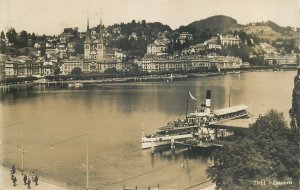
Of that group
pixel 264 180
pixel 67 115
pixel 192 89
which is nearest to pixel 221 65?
pixel 192 89

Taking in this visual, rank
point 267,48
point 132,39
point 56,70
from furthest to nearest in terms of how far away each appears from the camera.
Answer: point 56,70 → point 132,39 → point 267,48

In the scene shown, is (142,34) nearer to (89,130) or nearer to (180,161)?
(89,130)

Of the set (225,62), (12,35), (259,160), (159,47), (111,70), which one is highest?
(12,35)

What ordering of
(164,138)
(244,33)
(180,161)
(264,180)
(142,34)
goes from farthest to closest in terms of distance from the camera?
(142,34), (164,138), (180,161), (244,33), (264,180)

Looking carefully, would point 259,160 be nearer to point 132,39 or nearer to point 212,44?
point 212,44

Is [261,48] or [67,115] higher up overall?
[261,48]

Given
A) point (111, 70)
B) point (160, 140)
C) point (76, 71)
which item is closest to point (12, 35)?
point (160, 140)

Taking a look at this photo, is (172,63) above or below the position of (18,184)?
above
